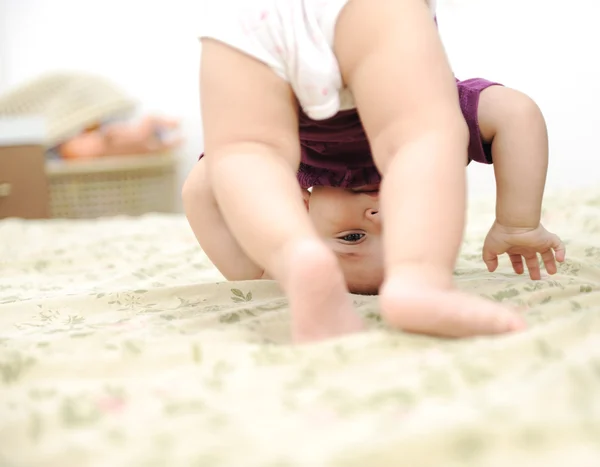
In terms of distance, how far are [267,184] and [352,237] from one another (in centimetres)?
33

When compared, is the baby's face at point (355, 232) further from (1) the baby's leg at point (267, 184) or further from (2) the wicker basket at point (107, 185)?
(2) the wicker basket at point (107, 185)

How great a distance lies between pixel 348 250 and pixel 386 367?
0.42m

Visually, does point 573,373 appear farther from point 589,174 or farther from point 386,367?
point 589,174

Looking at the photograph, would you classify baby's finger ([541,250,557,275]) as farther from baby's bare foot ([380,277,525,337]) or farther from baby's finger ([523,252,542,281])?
baby's bare foot ([380,277,525,337])

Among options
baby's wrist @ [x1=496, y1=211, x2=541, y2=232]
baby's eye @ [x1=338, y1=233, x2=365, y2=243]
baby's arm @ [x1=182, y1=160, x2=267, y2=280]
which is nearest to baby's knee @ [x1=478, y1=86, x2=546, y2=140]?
baby's wrist @ [x1=496, y1=211, x2=541, y2=232]

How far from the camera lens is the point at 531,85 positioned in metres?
2.57

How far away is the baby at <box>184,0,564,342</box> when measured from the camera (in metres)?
0.62

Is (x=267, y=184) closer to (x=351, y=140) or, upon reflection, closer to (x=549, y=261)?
(x=351, y=140)

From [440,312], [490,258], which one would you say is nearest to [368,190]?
[490,258]

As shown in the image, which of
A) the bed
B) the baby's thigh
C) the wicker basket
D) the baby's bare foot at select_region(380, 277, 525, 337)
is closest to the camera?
the bed

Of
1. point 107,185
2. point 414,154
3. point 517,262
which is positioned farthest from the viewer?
point 107,185

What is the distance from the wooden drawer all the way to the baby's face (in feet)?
6.53

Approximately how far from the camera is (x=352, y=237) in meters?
1.00

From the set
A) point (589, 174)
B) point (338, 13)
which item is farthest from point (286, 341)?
point (589, 174)
